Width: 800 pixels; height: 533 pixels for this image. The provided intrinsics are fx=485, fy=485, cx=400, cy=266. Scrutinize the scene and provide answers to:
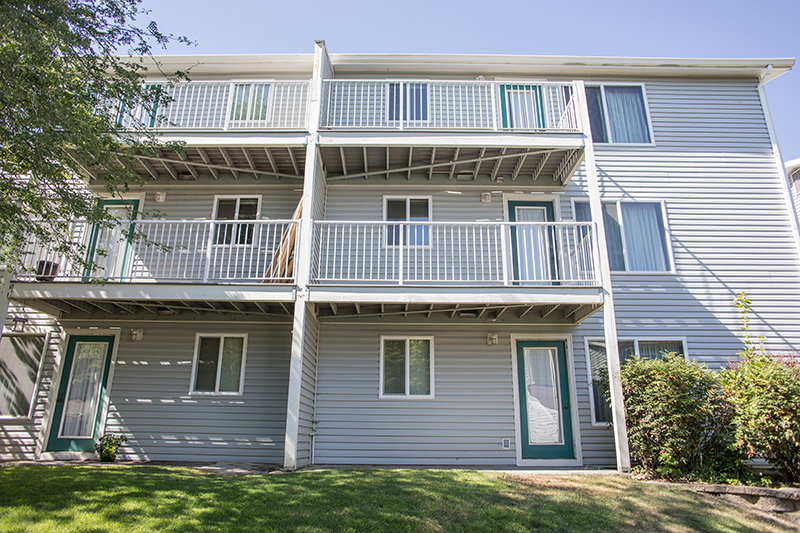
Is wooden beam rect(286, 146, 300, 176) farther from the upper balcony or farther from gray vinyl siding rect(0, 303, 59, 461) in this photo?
gray vinyl siding rect(0, 303, 59, 461)

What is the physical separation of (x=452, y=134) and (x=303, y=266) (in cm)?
395

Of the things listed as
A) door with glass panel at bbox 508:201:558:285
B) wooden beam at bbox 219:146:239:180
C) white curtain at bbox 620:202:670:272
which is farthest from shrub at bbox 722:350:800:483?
wooden beam at bbox 219:146:239:180

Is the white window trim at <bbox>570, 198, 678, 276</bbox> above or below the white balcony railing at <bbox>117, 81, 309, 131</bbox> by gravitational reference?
below

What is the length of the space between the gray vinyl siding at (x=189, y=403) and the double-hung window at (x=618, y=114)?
28.6ft

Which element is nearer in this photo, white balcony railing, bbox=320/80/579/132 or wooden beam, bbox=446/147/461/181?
wooden beam, bbox=446/147/461/181

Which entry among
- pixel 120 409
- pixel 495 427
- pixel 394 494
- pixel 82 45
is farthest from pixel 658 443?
pixel 82 45

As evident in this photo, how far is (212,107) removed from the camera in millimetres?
11234

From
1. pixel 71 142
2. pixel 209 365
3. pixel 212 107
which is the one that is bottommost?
pixel 209 365

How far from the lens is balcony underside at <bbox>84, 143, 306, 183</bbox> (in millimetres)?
10000

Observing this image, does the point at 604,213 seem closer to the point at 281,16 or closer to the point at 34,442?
the point at 281,16

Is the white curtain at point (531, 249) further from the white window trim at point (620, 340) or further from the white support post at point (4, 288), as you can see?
the white support post at point (4, 288)

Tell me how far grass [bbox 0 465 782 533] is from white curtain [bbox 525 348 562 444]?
2.26 m

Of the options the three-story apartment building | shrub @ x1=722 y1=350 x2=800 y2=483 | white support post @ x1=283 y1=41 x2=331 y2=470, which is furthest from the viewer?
the three-story apartment building

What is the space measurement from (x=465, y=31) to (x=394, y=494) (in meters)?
10.7
